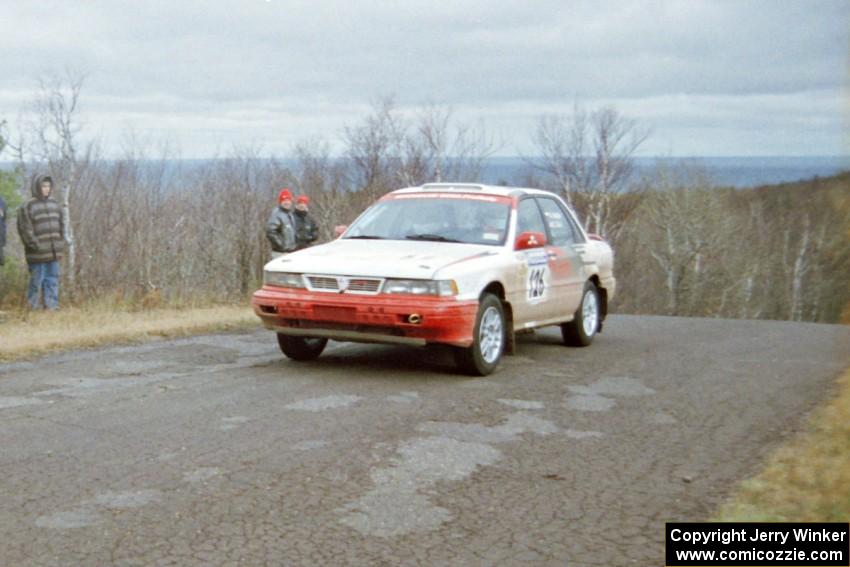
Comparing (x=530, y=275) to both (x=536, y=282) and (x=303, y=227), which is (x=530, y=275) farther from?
(x=303, y=227)

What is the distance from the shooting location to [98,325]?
457 inches

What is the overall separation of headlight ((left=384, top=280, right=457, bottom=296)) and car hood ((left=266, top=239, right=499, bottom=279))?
54 millimetres

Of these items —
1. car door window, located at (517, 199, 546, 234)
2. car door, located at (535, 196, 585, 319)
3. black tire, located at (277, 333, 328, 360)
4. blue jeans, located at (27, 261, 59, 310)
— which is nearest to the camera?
black tire, located at (277, 333, 328, 360)

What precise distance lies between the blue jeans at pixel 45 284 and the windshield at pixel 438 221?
18.2 ft

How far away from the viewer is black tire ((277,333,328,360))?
9.20m

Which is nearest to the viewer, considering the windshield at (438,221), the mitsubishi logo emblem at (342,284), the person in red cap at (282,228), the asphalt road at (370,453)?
the asphalt road at (370,453)

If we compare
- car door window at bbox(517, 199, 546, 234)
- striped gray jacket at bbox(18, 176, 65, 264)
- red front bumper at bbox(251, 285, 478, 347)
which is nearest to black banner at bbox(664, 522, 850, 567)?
red front bumper at bbox(251, 285, 478, 347)

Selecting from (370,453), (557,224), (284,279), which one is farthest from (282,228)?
(370,453)

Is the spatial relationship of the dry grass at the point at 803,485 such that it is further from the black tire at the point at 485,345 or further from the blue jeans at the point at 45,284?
the blue jeans at the point at 45,284

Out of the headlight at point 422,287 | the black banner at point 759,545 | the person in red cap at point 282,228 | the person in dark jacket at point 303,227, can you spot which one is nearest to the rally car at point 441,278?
the headlight at point 422,287

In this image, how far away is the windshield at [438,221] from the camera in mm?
9336

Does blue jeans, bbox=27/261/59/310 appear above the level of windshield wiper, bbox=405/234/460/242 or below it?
below

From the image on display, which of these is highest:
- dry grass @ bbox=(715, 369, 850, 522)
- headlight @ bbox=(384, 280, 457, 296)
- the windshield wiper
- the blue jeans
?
the windshield wiper

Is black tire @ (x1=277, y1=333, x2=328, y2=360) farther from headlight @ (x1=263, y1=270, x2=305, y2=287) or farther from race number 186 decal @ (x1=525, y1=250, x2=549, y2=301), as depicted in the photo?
race number 186 decal @ (x1=525, y1=250, x2=549, y2=301)
